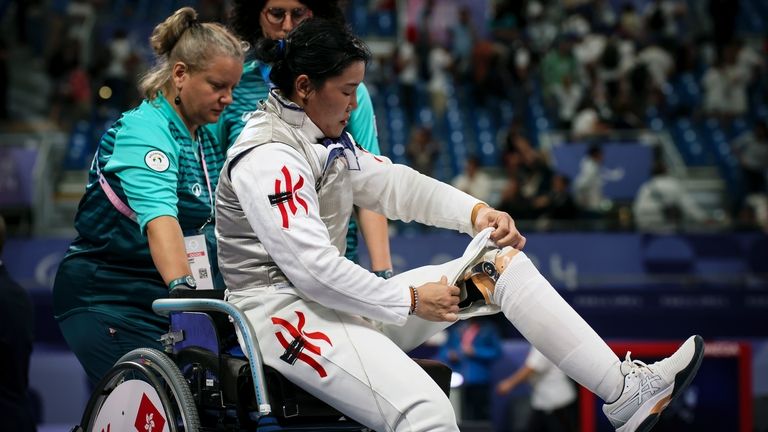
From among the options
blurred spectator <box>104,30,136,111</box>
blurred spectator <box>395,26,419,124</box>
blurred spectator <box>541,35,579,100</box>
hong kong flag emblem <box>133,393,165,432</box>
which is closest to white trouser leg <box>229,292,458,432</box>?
hong kong flag emblem <box>133,393,165,432</box>


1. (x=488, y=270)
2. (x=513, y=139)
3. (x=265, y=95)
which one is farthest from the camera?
A: (x=513, y=139)

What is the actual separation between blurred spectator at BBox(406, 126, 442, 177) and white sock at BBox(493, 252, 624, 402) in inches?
323

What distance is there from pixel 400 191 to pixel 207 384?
2.55ft

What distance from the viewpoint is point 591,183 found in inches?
409

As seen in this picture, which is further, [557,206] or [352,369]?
[557,206]

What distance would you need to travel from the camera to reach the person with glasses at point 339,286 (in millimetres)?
2834

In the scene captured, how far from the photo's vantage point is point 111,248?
3.36m

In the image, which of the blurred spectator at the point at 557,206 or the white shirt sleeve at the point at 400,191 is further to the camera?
the blurred spectator at the point at 557,206

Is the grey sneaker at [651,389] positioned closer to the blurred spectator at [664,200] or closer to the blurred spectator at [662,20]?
the blurred spectator at [664,200]

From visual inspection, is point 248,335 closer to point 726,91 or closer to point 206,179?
point 206,179

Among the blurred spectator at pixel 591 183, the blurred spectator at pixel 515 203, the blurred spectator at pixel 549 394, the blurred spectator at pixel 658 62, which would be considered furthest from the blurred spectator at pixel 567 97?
the blurred spectator at pixel 549 394

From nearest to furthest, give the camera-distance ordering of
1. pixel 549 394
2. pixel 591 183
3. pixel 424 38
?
1. pixel 549 394
2. pixel 591 183
3. pixel 424 38

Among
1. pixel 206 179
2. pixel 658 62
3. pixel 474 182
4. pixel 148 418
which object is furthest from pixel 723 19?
pixel 148 418

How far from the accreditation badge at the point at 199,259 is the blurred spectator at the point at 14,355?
972 mm
